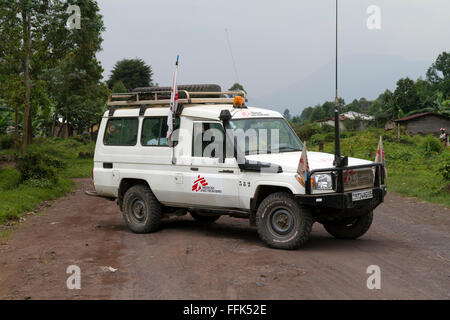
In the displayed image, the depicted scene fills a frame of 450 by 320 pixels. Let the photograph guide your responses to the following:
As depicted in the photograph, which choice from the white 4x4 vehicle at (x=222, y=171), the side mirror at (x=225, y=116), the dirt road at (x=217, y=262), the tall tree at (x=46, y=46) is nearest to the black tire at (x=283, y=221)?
the white 4x4 vehicle at (x=222, y=171)

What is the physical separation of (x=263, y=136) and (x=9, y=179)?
11487 mm

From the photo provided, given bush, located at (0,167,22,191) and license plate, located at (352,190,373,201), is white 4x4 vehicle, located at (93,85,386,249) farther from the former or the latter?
bush, located at (0,167,22,191)

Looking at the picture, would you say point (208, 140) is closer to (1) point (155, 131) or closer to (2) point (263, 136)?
(2) point (263, 136)

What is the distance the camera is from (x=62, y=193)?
17.6m

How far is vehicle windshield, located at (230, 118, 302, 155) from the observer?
877cm

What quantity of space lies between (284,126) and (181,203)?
2297 mm

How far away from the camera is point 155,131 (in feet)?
32.7

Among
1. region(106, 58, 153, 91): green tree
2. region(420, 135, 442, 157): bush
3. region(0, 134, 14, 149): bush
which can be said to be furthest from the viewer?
region(106, 58, 153, 91): green tree

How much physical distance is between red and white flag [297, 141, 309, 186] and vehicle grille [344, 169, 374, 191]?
64 cm

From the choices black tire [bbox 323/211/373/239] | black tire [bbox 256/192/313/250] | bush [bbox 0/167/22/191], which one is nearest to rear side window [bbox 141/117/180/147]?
black tire [bbox 256/192/313/250]

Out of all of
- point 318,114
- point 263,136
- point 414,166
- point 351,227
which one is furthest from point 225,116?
point 318,114

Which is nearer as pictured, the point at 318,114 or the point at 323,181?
the point at 323,181

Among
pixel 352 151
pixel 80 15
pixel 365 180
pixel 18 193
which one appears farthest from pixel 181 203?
pixel 352 151
